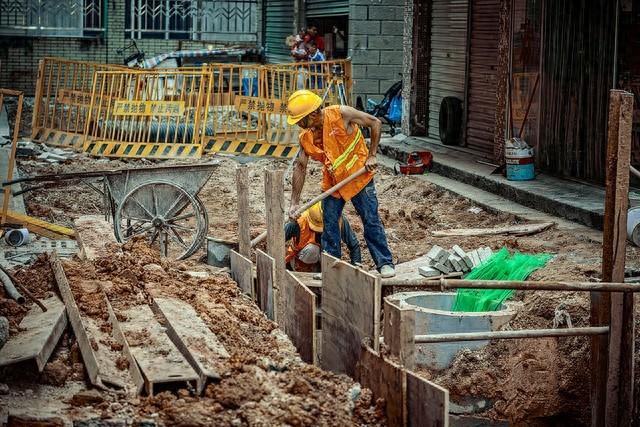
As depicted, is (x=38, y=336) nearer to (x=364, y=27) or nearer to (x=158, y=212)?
(x=158, y=212)

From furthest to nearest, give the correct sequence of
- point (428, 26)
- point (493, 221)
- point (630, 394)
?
point (428, 26) < point (493, 221) < point (630, 394)

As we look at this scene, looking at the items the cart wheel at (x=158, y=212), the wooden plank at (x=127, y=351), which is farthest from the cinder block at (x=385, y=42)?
the wooden plank at (x=127, y=351)

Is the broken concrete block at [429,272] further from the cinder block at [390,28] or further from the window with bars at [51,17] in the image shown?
the window with bars at [51,17]

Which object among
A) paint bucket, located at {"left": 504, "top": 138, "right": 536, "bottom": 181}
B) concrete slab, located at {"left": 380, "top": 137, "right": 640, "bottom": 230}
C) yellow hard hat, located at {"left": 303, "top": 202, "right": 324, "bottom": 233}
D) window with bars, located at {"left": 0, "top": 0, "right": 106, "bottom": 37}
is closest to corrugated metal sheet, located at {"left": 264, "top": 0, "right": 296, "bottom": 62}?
window with bars, located at {"left": 0, "top": 0, "right": 106, "bottom": 37}

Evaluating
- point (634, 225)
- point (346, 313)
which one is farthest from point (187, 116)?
point (346, 313)

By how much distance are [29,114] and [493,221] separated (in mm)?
16310

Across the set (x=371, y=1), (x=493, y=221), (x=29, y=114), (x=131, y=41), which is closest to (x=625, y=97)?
(x=493, y=221)

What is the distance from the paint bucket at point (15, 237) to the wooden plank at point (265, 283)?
10.8ft

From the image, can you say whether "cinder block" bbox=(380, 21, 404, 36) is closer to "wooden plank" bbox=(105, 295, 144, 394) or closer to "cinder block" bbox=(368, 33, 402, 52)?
"cinder block" bbox=(368, 33, 402, 52)

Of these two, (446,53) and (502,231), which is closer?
(502,231)

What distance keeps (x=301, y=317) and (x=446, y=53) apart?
11.9 m

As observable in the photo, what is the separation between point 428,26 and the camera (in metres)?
20.0

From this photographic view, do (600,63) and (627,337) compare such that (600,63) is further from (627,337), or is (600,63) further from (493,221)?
(627,337)

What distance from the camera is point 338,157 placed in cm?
985
